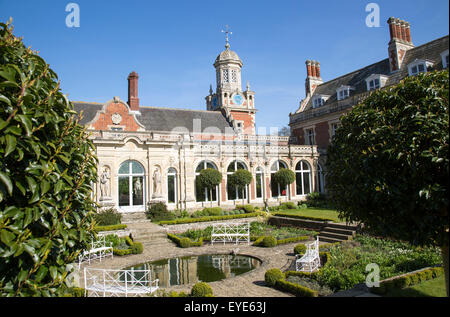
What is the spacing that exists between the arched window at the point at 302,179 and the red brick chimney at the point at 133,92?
15.8 meters

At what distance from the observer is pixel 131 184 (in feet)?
66.7

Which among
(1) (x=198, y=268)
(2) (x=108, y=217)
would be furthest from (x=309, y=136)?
(1) (x=198, y=268)

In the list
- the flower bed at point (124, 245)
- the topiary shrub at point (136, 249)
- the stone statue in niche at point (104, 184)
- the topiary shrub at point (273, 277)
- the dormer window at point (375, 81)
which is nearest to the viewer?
the topiary shrub at point (273, 277)

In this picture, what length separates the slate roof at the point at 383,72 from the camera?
23411 millimetres

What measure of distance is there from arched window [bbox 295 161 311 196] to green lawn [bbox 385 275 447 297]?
2087 cm

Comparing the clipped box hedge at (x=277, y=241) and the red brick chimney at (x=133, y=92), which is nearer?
the clipped box hedge at (x=277, y=241)

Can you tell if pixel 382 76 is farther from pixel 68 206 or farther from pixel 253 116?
pixel 68 206

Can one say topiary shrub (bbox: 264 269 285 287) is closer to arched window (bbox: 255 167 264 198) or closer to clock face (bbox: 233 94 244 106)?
arched window (bbox: 255 167 264 198)

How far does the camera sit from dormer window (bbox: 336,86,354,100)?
29.1 m

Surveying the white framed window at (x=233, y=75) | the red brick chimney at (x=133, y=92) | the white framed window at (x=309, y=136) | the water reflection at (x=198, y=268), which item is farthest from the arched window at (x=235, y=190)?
the white framed window at (x=233, y=75)

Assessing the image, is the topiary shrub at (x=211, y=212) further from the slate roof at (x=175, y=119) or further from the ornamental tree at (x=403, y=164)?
the ornamental tree at (x=403, y=164)

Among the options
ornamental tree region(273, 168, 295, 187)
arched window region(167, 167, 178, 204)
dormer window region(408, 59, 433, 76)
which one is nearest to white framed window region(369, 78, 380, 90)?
dormer window region(408, 59, 433, 76)

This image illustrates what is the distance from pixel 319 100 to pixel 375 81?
6658 mm
